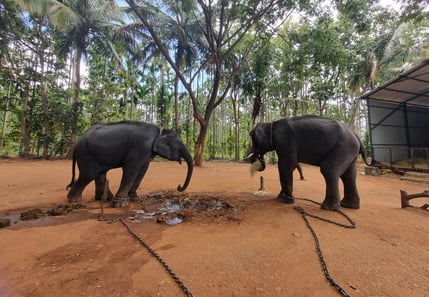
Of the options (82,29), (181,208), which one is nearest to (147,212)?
(181,208)

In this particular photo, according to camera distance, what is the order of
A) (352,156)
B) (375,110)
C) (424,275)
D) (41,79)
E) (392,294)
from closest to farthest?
1. (392,294)
2. (424,275)
3. (352,156)
4. (375,110)
5. (41,79)

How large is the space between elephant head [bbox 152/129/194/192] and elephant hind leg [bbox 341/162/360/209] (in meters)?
3.30

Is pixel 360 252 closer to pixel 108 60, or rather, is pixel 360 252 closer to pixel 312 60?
pixel 312 60

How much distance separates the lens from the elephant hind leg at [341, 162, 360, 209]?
4.63m

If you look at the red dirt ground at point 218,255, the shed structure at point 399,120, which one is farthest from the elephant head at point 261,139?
the shed structure at point 399,120

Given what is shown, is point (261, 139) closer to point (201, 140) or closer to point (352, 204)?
point (352, 204)

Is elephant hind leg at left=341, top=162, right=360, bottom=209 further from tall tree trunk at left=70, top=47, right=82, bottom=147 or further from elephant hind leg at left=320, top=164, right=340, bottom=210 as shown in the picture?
tall tree trunk at left=70, top=47, right=82, bottom=147

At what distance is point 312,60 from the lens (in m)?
11.1

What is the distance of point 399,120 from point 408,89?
295 centimetres

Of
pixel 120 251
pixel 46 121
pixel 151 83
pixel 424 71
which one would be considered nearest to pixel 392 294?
pixel 120 251

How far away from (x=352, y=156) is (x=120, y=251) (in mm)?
4377

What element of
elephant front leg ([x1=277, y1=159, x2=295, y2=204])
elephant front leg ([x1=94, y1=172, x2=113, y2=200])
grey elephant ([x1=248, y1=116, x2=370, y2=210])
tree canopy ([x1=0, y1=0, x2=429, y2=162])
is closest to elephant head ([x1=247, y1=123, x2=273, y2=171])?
grey elephant ([x1=248, y1=116, x2=370, y2=210])

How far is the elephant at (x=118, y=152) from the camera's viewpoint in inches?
180

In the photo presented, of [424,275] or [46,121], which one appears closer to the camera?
[424,275]
